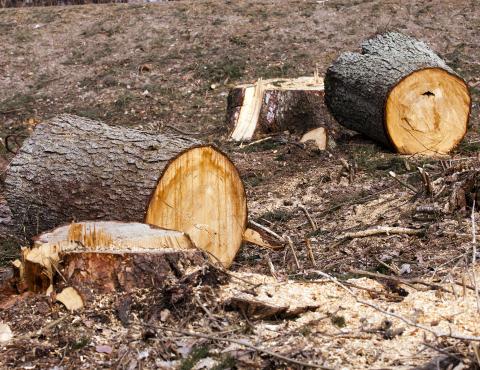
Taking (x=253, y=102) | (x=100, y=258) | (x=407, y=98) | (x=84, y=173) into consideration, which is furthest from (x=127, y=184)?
(x=253, y=102)

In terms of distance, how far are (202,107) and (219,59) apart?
1932mm

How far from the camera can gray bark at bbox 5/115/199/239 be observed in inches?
202

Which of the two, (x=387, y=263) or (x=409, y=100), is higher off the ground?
(x=409, y=100)

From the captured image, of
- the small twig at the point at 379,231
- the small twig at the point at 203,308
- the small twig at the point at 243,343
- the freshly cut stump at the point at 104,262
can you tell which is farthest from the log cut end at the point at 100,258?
the small twig at the point at 379,231

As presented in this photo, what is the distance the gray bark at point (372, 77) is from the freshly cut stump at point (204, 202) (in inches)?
127

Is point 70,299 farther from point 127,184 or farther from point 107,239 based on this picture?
point 127,184

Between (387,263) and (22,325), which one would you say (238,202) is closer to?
(387,263)

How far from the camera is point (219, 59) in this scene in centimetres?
1327

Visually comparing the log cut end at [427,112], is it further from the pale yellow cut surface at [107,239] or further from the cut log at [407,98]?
the pale yellow cut surface at [107,239]

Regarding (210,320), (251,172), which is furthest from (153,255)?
(251,172)

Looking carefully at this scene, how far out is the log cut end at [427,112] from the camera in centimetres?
826

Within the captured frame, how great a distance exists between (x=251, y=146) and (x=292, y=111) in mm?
707

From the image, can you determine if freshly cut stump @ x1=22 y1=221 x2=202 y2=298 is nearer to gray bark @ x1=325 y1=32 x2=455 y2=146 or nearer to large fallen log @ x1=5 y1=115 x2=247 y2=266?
large fallen log @ x1=5 y1=115 x2=247 y2=266

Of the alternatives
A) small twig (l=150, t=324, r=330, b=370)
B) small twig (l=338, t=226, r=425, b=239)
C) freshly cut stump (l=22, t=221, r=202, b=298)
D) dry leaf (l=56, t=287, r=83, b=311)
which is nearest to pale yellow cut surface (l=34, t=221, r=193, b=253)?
freshly cut stump (l=22, t=221, r=202, b=298)
